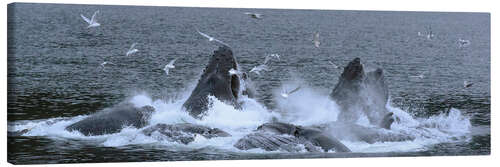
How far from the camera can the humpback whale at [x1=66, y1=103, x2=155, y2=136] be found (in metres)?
22.5

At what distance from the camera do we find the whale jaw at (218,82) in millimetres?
23906

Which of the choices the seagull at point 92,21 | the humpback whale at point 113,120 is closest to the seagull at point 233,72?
the humpback whale at point 113,120

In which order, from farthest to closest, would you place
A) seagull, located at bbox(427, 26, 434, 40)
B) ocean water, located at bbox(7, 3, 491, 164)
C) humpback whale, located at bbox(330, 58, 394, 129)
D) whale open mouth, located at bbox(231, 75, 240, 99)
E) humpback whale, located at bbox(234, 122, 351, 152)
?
seagull, located at bbox(427, 26, 434, 40)
humpback whale, located at bbox(330, 58, 394, 129)
whale open mouth, located at bbox(231, 75, 240, 99)
humpback whale, located at bbox(234, 122, 351, 152)
ocean water, located at bbox(7, 3, 491, 164)

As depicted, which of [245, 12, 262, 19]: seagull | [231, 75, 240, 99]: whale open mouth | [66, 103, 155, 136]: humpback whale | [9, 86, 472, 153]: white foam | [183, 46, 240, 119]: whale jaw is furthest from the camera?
[231, 75, 240, 99]: whale open mouth

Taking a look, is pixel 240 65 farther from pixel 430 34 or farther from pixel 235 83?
pixel 430 34

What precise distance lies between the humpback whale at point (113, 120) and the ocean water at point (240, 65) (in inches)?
7.8

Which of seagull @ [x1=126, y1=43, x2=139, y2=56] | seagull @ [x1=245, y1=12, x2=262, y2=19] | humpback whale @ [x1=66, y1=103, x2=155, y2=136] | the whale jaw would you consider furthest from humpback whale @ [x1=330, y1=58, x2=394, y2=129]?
seagull @ [x1=126, y1=43, x2=139, y2=56]

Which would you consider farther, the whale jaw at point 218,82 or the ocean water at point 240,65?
the whale jaw at point 218,82

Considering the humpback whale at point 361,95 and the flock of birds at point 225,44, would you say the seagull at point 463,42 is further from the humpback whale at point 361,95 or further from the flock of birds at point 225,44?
the flock of birds at point 225,44

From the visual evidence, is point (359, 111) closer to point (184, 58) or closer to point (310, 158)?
point (310, 158)

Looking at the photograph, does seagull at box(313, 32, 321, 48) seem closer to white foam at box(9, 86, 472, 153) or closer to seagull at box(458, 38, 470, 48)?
white foam at box(9, 86, 472, 153)

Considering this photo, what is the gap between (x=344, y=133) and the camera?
23328 millimetres

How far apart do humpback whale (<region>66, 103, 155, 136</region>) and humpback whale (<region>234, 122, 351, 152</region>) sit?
2.59m

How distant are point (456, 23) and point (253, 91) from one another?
5399 millimetres
